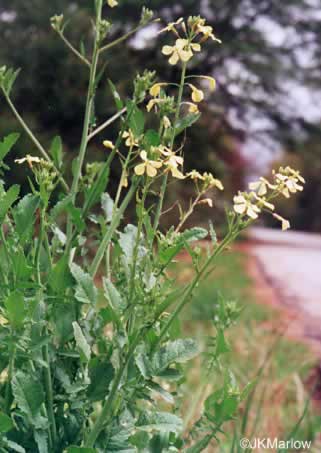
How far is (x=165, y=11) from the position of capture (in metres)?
7.73


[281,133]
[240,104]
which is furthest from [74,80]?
[281,133]

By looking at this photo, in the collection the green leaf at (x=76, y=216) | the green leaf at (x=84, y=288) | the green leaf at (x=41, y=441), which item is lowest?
the green leaf at (x=41, y=441)

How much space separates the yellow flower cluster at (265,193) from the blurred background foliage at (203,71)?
359 cm

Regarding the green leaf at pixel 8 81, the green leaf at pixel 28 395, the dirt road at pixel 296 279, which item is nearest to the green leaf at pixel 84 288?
the green leaf at pixel 28 395

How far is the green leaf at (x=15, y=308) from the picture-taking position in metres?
0.69

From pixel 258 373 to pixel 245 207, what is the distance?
0.43 meters

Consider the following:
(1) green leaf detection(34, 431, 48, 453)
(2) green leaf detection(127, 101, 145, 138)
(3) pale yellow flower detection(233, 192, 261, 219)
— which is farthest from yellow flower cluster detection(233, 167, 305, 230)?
(1) green leaf detection(34, 431, 48, 453)

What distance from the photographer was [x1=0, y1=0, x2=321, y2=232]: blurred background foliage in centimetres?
585

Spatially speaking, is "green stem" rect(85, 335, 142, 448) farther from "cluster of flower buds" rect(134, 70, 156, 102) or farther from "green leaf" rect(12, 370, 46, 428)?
"cluster of flower buds" rect(134, 70, 156, 102)

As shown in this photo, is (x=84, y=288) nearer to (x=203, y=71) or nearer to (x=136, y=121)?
(x=136, y=121)

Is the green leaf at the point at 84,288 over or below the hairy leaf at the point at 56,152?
below

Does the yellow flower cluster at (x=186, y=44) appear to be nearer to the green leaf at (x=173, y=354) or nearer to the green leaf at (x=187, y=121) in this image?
the green leaf at (x=187, y=121)

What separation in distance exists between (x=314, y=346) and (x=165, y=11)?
5.31 m

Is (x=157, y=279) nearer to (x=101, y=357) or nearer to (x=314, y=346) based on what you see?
(x=101, y=357)
